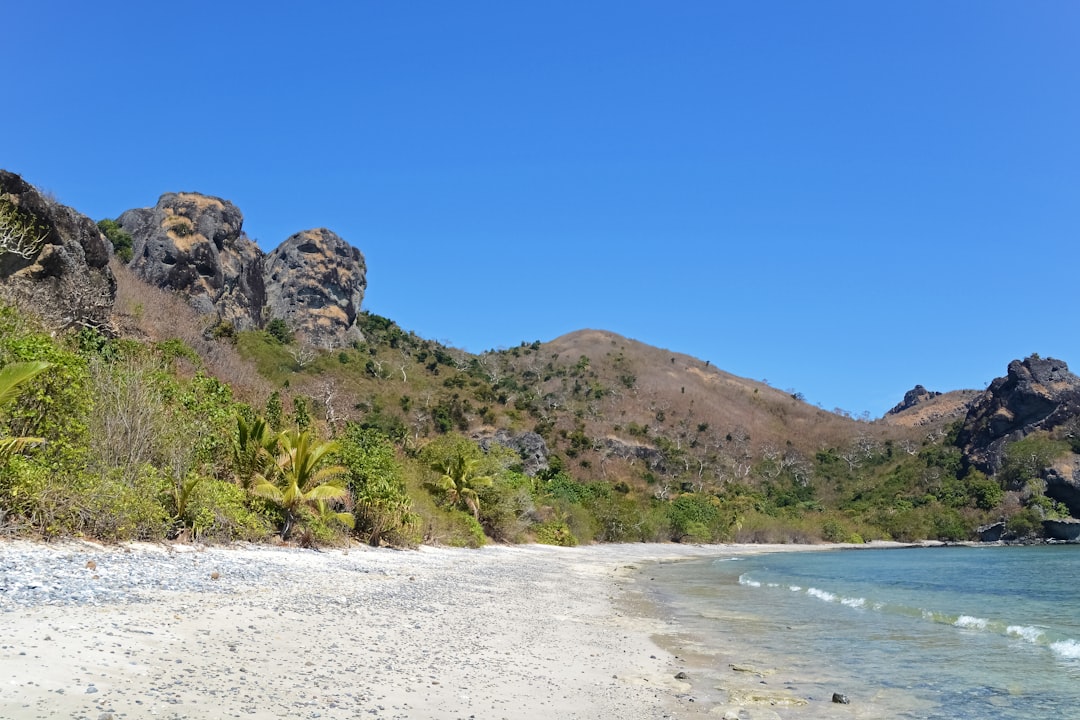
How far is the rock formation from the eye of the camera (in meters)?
107

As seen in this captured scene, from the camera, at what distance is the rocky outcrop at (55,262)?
25625 millimetres

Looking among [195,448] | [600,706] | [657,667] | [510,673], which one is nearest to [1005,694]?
[657,667]

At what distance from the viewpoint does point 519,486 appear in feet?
140

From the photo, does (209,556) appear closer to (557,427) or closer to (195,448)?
(195,448)

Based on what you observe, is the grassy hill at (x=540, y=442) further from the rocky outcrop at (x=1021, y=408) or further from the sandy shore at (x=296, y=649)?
the rocky outcrop at (x=1021, y=408)

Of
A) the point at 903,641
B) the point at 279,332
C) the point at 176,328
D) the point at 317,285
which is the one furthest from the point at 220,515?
the point at 317,285

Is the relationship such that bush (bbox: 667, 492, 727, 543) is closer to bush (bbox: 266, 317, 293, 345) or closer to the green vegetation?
the green vegetation

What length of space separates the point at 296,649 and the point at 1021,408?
129 meters

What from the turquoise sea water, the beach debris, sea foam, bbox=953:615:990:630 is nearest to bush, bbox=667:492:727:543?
the turquoise sea water

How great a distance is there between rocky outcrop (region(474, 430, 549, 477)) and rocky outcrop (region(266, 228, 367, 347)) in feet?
86.0

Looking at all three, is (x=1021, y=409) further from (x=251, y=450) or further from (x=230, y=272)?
(x=251, y=450)

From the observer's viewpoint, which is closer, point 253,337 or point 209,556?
point 209,556

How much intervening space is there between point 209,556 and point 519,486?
2966 cm

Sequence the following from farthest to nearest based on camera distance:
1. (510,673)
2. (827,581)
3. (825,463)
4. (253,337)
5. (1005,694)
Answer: (825,463) < (253,337) < (827,581) < (1005,694) < (510,673)
